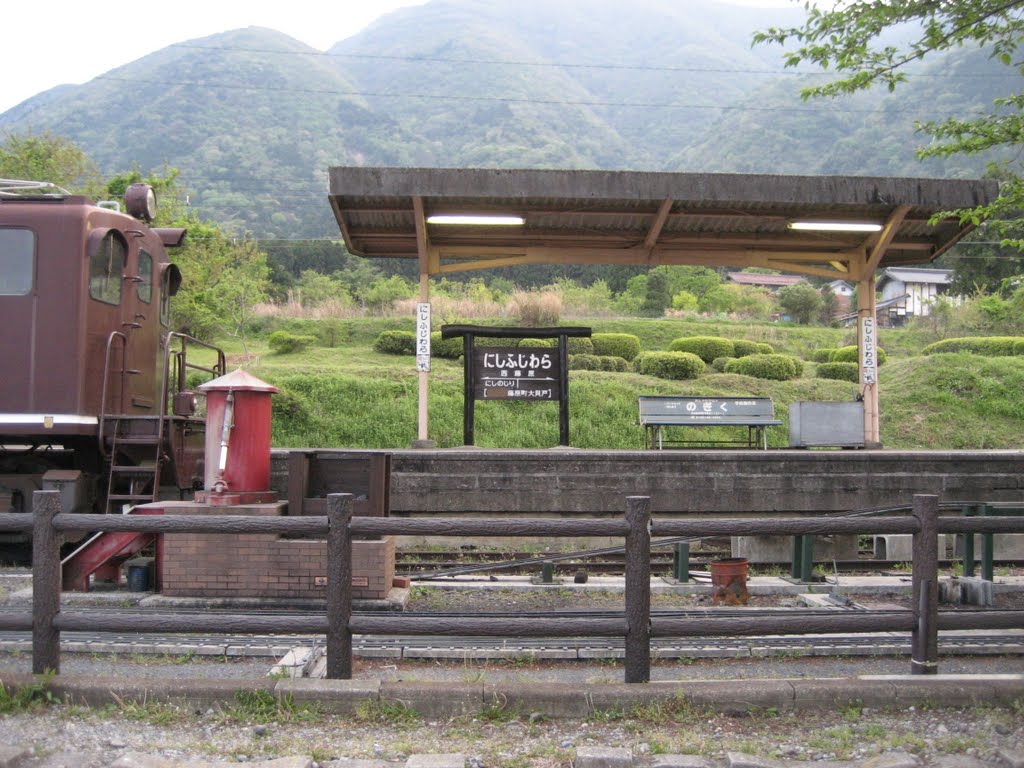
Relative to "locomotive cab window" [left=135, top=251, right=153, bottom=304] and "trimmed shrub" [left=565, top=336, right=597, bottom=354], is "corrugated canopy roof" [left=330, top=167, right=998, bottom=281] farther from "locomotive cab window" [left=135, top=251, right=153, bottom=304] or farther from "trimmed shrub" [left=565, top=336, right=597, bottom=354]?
"trimmed shrub" [left=565, top=336, right=597, bottom=354]

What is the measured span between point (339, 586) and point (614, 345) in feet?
56.8

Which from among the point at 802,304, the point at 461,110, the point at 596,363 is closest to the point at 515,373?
the point at 596,363

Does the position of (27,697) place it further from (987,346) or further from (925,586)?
(987,346)

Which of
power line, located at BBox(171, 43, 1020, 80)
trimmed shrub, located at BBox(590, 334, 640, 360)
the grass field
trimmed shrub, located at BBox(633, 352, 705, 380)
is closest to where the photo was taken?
the grass field

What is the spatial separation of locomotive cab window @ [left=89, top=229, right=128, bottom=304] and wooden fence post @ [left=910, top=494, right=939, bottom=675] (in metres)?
7.83

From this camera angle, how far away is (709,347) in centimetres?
2175

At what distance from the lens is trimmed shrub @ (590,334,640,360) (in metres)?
21.3

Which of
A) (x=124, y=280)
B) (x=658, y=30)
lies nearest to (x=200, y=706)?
(x=124, y=280)

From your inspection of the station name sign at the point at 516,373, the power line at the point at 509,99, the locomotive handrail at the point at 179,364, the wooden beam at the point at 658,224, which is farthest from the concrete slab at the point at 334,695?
the power line at the point at 509,99

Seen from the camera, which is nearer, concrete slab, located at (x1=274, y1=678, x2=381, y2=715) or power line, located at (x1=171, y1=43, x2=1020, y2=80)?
concrete slab, located at (x1=274, y1=678, x2=381, y2=715)

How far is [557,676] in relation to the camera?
4949mm

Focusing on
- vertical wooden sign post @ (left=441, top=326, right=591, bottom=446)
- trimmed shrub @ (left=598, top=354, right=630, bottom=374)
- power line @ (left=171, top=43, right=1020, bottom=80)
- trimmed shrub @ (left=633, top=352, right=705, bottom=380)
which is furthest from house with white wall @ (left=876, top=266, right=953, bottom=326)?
power line @ (left=171, top=43, right=1020, bottom=80)

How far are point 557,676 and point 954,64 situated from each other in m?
110

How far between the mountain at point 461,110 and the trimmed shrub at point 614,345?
46.2 m
